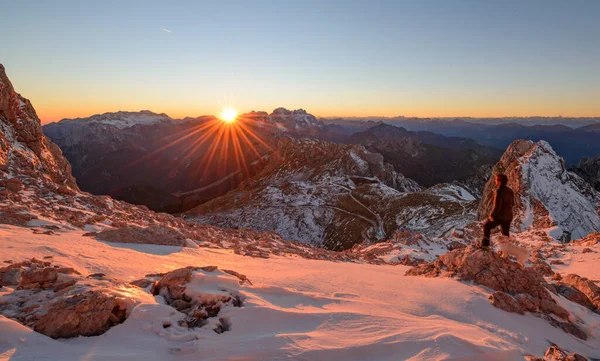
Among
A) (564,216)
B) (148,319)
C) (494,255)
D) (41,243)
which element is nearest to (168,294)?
(148,319)

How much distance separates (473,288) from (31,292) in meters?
10.3

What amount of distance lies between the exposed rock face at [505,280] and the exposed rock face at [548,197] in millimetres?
27376

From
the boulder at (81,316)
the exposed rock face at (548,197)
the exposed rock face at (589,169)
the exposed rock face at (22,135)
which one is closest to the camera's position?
the boulder at (81,316)

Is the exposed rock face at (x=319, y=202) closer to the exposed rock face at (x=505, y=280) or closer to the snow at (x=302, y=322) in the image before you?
the exposed rock face at (x=505, y=280)

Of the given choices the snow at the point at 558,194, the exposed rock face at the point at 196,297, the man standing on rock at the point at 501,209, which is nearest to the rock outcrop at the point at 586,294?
the man standing on rock at the point at 501,209

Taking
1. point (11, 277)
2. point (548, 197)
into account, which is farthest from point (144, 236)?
point (548, 197)

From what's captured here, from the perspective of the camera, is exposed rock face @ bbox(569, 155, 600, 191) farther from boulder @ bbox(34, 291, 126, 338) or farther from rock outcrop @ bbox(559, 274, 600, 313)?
boulder @ bbox(34, 291, 126, 338)

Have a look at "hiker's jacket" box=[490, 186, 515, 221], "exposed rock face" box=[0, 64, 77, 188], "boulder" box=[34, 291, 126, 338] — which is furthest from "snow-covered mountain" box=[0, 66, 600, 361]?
"exposed rock face" box=[0, 64, 77, 188]

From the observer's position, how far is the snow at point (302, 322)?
15.5 feet

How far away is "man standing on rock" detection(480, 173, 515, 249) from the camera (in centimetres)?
1053

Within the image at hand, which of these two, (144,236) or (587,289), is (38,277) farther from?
(587,289)

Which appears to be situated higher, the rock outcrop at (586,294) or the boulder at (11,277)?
the boulder at (11,277)

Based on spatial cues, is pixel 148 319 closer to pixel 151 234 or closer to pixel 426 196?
pixel 151 234

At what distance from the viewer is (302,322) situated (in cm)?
598
